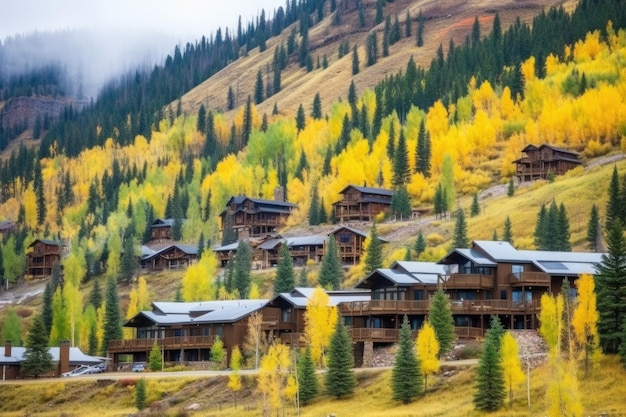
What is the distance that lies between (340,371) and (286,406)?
4.38 meters

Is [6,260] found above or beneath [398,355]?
above

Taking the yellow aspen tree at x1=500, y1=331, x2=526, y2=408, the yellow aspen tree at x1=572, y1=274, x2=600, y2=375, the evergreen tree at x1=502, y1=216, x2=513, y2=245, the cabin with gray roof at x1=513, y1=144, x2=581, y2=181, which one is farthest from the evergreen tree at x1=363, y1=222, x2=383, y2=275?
the yellow aspen tree at x1=500, y1=331, x2=526, y2=408

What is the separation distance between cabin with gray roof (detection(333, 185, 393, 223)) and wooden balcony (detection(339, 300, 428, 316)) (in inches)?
2722

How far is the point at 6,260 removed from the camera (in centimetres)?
17575

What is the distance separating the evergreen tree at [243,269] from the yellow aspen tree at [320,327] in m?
38.4

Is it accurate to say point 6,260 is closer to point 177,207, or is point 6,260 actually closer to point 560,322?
point 177,207

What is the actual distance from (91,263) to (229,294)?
47774mm

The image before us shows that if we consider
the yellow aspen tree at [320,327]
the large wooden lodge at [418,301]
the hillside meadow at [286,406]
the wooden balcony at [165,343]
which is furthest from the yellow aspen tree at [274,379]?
the wooden balcony at [165,343]

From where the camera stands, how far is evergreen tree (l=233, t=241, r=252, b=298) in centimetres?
12334

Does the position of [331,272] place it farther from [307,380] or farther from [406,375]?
[406,375]

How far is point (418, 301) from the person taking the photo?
8606 cm

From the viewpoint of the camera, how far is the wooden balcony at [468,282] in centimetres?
8656

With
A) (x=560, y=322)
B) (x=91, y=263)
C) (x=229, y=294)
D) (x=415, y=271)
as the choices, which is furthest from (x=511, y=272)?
(x=91, y=263)

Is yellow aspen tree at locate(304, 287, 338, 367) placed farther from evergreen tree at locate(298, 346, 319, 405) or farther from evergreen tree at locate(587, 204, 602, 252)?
evergreen tree at locate(587, 204, 602, 252)
